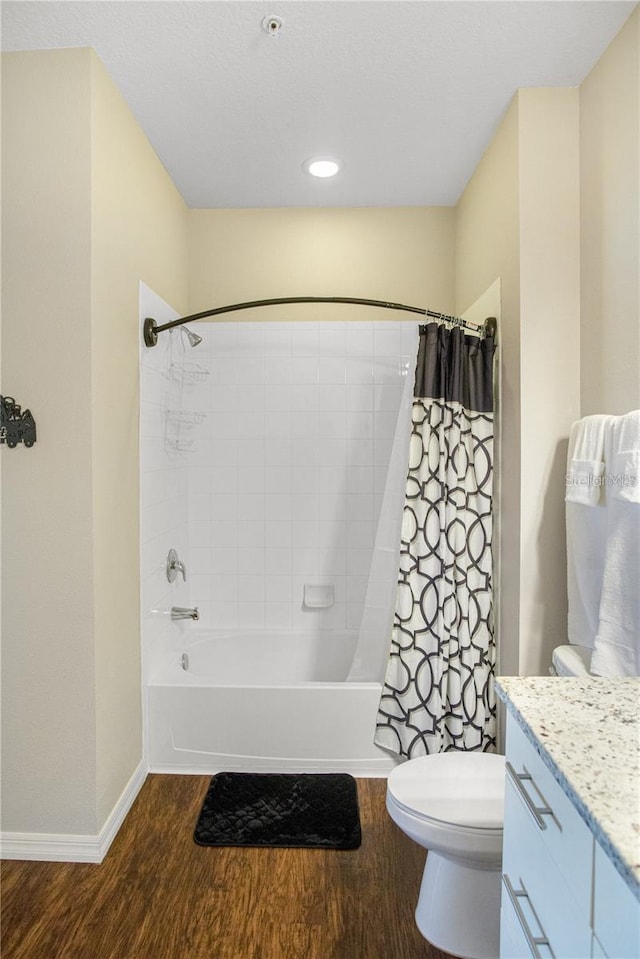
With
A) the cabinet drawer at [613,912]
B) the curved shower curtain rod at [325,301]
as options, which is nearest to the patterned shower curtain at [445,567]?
the curved shower curtain rod at [325,301]

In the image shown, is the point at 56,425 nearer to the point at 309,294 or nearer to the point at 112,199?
the point at 112,199

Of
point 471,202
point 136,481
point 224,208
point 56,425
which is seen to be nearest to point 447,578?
point 136,481

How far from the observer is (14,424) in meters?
2.04

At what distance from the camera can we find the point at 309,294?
347 cm

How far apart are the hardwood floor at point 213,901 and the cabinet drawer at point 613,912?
1.15 metres

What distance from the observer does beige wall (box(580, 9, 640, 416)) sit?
1886 millimetres

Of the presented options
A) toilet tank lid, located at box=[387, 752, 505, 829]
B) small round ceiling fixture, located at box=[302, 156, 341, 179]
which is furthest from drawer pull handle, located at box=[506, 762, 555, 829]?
small round ceiling fixture, located at box=[302, 156, 341, 179]

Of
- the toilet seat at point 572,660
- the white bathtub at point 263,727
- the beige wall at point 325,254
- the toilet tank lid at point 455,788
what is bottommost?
the white bathtub at point 263,727

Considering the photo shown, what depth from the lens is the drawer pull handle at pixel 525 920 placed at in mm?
1024

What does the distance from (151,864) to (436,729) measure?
1181 mm

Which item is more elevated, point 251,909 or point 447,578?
point 447,578

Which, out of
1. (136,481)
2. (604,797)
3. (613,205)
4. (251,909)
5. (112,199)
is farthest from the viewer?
(136,481)

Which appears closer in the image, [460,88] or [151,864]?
[151,864]

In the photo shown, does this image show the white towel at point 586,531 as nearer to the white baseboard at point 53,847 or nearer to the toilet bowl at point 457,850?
the toilet bowl at point 457,850
